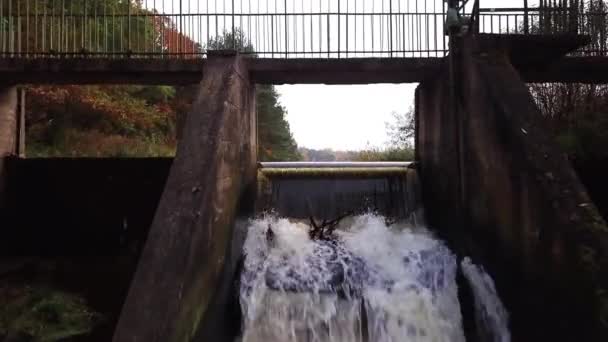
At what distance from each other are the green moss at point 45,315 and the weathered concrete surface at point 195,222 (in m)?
2.52

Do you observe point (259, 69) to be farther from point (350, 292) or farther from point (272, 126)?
point (272, 126)

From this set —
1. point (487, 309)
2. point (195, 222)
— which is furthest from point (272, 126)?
point (195, 222)

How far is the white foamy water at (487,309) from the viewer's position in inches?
211

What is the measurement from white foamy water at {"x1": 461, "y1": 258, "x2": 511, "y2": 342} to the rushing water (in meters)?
0.28

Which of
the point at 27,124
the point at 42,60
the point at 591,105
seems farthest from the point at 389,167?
the point at 27,124

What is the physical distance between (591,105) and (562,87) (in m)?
1.50

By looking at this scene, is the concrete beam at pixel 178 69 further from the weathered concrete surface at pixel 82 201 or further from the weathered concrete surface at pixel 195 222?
the weathered concrete surface at pixel 82 201

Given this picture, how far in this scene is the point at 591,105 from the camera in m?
13.8

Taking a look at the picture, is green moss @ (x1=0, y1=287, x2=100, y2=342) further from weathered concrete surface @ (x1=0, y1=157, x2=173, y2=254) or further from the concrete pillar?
the concrete pillar

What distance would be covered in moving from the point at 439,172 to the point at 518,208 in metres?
2.66

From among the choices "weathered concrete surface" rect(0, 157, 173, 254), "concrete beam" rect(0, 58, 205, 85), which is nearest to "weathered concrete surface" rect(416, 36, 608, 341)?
"concrete beam" rect(0, 58, 205, 85)

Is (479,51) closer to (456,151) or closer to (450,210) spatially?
(456,151)

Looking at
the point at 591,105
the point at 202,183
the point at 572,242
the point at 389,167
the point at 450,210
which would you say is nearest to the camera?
the point at 572,242

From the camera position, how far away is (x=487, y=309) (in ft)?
18.2
